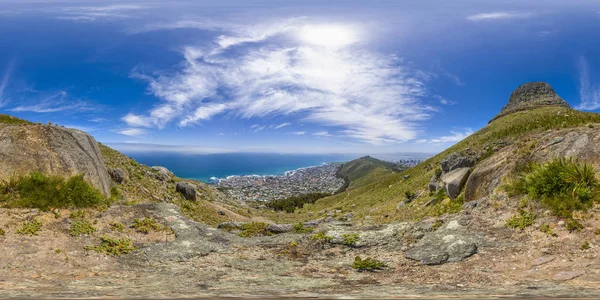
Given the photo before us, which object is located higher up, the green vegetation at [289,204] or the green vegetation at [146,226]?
the green vegetation at [146,226]

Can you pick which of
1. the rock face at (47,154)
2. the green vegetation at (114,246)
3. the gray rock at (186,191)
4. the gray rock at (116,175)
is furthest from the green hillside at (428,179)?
the gray rock at (116,175)

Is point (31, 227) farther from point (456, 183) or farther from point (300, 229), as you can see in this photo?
point (456, 183)

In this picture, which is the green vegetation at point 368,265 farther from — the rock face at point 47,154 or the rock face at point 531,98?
the rock face at point 531,98

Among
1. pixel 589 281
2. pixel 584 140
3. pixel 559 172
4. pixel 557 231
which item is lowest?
pixel 589 281

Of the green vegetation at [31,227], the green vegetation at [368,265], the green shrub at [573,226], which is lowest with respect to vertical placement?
the green vegetation at [368,265]

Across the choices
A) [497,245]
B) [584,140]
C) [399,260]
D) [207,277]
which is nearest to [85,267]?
[207,277]

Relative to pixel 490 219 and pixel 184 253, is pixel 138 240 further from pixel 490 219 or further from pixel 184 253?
pixel 490 219
